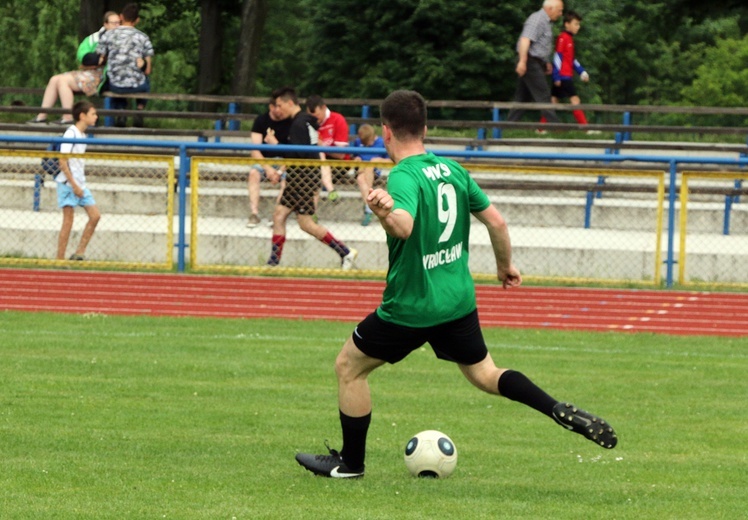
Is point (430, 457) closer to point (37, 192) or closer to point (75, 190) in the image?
point (75, 190)

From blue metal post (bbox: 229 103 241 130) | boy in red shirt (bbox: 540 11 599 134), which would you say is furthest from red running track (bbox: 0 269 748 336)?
blue metal post (bbox: 229 103 241 130)

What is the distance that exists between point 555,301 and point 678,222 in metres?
3.17

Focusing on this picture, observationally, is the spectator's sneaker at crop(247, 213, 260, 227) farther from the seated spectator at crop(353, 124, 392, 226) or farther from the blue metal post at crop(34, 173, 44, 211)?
the blue metal post at crop(34, 173, 44, 211)

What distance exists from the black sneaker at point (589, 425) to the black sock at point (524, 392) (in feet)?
0.27

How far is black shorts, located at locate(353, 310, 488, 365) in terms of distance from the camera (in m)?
6.69

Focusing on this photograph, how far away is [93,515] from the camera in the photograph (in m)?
5.95

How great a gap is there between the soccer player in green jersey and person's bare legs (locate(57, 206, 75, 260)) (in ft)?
34.4

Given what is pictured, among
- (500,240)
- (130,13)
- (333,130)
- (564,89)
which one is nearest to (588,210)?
(333,130)

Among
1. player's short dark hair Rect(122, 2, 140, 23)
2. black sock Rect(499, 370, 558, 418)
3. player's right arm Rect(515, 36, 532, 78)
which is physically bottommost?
black sock Rect(499, 370, 558, 418)

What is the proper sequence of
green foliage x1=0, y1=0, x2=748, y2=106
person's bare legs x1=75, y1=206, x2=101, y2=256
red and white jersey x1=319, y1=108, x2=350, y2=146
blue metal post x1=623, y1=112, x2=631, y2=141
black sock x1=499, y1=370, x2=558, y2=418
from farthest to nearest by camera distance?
green foliage x1=0, y1=0, x2=748, y2=106
blue metal post x1=623, y1=112, x2=631, y2=141
red and white jersey x1=319, y1=108, x2=350, y2=146
person's bare legs x1=75, y1=206, x2=101, y2=256
black sock x1=499, y1=370, x2=558, y2=418

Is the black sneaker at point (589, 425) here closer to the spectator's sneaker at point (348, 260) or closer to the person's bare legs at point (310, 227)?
the person's bare legs at point (310, 227)

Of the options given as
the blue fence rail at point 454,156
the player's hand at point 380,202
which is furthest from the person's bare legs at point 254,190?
the player's hand at point 380,202

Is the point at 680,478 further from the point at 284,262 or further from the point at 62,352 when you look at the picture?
the point at 284,262

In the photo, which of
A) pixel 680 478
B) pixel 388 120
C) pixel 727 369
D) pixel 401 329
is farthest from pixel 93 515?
pixel 727 369
